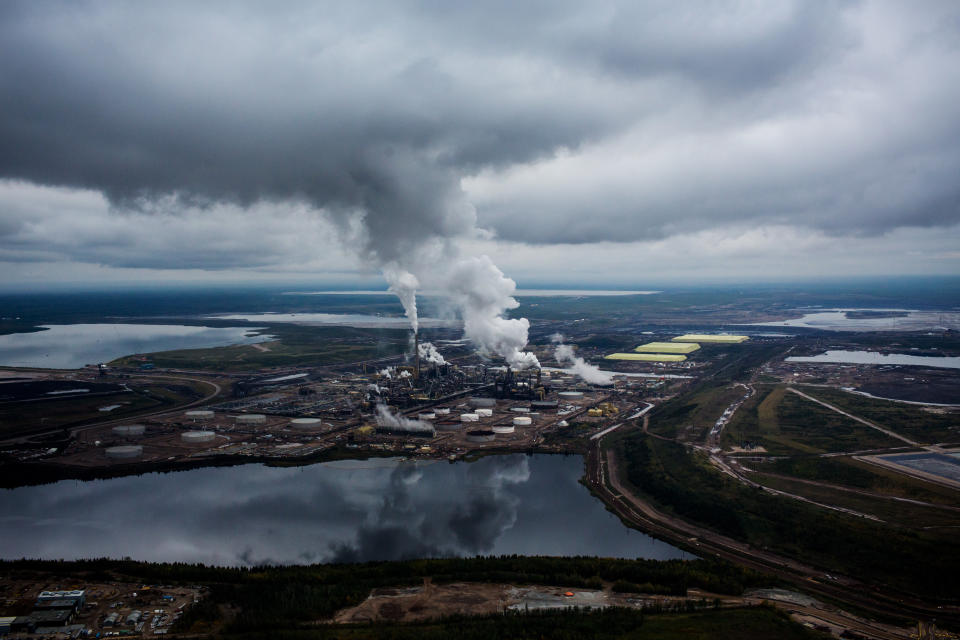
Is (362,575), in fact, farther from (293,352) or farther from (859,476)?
(293,352)

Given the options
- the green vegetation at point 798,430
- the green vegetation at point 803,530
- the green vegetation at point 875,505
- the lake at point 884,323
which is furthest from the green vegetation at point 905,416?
the lake at point 884,323

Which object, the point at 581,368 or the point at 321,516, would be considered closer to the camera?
the point at 321,516

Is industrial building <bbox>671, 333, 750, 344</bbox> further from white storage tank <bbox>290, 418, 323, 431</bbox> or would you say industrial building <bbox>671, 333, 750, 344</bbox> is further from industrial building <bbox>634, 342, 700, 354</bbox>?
white storage tank <bbox>290, 418, 323, 431</bbox>

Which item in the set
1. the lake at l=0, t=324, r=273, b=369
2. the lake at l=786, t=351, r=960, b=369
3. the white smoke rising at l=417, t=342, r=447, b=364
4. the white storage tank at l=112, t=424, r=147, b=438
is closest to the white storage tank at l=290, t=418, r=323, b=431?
the white storage tank at l=112, t=424, r=147, b=438

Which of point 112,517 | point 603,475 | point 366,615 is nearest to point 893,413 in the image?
point 603,475

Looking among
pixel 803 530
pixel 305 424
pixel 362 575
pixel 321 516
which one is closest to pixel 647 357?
pixel 305 424

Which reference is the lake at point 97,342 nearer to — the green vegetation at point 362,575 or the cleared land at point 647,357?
the cleared land at point 647,357

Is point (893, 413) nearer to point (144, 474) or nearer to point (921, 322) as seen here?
point (144, 474)
